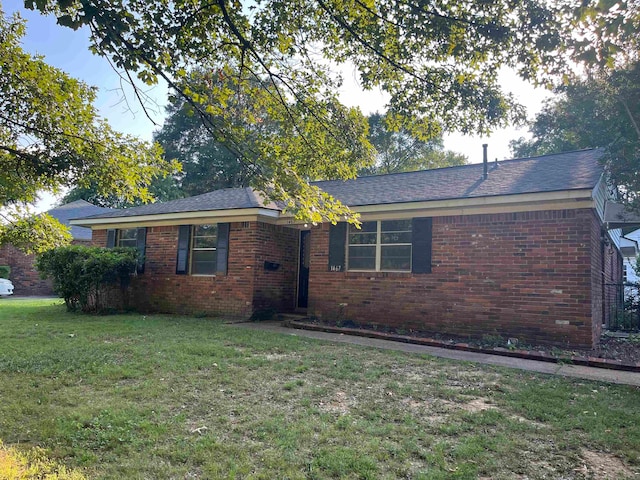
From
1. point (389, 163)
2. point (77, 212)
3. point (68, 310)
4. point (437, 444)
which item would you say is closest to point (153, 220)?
point (68, 310)

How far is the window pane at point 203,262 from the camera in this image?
11523mm

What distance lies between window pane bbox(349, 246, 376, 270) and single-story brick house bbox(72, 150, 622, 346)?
0.03m

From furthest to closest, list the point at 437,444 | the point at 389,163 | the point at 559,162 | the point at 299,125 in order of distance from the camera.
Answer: the point at 389,163 → the point at 559,162 → the point at 299,125 → the point at 437,444

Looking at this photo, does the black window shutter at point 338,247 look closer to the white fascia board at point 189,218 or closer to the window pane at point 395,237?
the window pane at point 395,237

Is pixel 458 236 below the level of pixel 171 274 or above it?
above

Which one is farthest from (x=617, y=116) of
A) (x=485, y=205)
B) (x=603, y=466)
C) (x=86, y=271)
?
(x=86, y=271)

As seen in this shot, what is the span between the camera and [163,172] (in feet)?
24.3

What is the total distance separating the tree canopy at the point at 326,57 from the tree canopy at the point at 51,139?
2.41 metres

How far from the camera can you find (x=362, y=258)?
9852mm

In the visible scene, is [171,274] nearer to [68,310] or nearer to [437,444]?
[68,310]

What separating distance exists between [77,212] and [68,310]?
597 inches

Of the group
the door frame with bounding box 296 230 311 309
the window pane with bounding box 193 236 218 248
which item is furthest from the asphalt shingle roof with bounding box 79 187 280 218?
the door frame with bounding box 296 230 311 309

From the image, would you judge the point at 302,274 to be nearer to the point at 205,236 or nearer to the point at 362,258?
the point at 362,258

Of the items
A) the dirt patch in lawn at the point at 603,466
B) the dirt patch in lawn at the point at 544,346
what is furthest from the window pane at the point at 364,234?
the dirt patch in lawn at the point at 603,466
